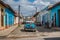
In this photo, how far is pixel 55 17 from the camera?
40.1 metres

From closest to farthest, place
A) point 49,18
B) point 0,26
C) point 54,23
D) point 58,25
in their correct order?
point 0,26
point 58,25
point 54,23
point 49,18

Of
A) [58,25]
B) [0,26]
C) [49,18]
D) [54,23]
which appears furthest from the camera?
[49,18]

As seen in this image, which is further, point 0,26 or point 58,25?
point 58,25

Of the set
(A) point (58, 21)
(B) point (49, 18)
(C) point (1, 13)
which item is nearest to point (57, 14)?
(A) point (58, 21)

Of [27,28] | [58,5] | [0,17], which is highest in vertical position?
[58,5]

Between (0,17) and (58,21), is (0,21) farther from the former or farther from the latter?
(58,21)

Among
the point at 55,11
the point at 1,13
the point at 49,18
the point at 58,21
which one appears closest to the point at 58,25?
the point at 58,21

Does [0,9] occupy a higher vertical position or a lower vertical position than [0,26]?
higher

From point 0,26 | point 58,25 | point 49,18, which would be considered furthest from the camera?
point 49,18

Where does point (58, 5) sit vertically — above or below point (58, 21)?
above

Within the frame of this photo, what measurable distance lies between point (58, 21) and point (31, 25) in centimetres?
1033

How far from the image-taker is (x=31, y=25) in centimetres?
2938

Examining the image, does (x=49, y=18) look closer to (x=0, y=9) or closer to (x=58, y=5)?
(x=58, y=5)

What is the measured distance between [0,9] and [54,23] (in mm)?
15555
